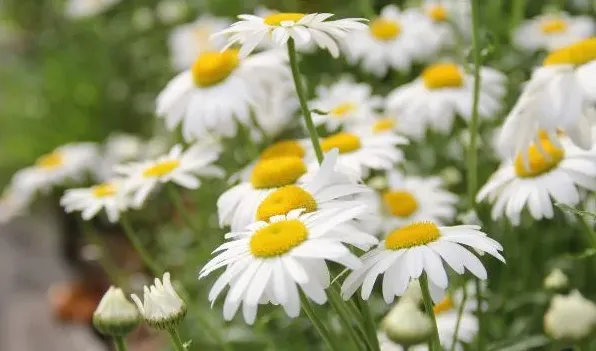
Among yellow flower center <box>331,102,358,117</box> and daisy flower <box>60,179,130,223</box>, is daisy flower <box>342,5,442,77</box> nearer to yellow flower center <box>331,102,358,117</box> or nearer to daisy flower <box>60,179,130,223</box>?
yellow flower center <box>331,102,358,117</box>

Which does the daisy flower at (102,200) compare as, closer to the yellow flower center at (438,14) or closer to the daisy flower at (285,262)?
the daisy flower at (285,262)

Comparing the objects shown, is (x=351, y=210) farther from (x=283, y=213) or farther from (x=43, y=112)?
(x=43, y=112)

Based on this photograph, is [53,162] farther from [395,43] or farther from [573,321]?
[573,321]

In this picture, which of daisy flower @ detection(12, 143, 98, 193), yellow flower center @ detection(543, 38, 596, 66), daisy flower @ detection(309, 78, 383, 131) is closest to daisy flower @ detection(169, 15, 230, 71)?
daisy flower @ detection(12, 143, 98, 193)

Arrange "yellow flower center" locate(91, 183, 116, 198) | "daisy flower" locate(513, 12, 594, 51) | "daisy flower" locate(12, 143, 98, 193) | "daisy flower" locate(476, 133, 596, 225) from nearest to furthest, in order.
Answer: "daisy flower" locate(476, 133, 596, 225) → "yellow flower center" locate(91, 183, 116, 198) → "daisy flower" locate(513, 12, 594, 51) → "daisy flower" locate(12, 143, 98, 193)

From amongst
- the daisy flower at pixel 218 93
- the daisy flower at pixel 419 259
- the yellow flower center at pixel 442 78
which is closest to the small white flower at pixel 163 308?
the daisy flower at pixel 419 259
